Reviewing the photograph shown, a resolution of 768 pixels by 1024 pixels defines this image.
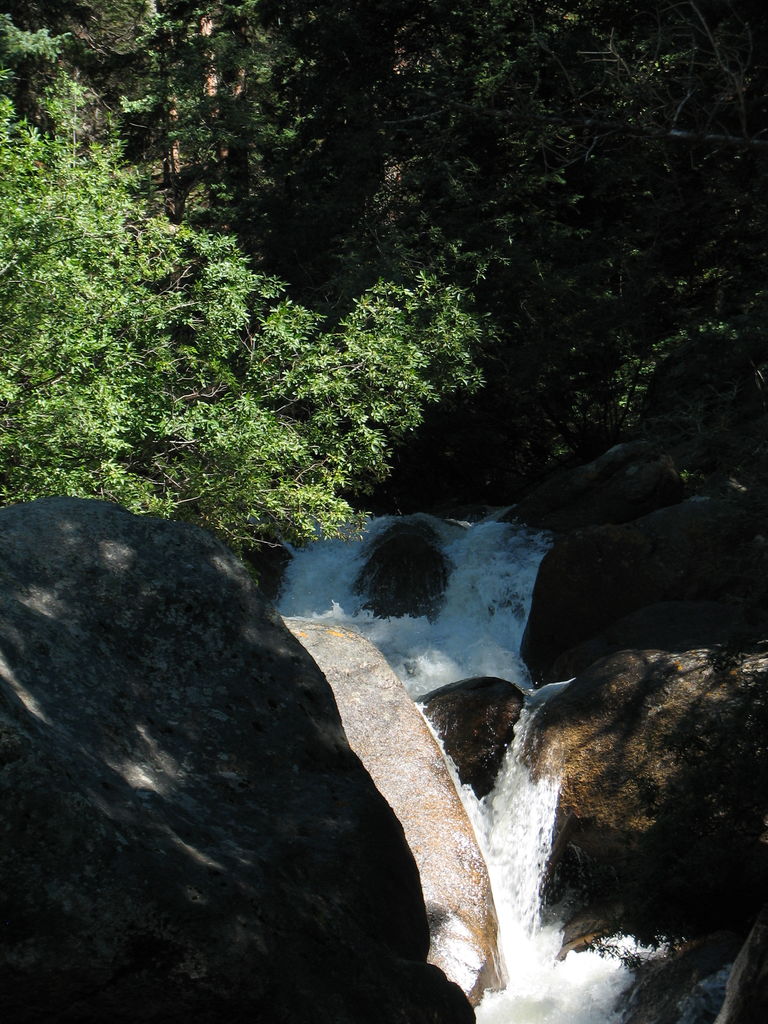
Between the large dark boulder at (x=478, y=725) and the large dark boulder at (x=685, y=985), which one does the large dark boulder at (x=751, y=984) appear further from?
the large dark boulder at (x=478, y=725)

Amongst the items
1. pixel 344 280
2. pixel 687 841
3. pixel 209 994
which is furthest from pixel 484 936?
A: pixel 344 280

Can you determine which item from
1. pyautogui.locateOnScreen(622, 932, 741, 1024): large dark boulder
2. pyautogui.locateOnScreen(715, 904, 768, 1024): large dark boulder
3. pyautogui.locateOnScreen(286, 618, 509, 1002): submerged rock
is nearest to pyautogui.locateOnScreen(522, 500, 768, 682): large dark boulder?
pyautogui.locateOnScreen(286, 618, 509, 1002): submerged rock

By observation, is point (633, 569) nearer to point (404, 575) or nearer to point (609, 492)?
point (609, 492)

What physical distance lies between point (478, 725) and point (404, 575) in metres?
5.32

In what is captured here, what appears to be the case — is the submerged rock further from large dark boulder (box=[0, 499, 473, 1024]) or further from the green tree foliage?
large dark boulder (box=[0, 499, 473, 1024])

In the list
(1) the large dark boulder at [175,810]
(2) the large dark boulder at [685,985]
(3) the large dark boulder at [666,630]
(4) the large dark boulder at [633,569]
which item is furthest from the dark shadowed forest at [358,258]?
(2) the large dark boulder at [685,985]

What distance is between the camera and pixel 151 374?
9.48m

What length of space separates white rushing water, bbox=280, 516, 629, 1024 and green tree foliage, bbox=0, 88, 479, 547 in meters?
2.81

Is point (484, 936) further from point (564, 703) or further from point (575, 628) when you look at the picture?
point (575, 628)

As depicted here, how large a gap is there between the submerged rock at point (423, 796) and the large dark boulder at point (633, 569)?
129 inches

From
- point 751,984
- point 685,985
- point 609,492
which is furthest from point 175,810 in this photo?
point 609,492

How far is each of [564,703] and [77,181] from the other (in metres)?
6.40

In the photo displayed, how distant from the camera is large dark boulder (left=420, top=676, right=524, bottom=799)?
334 inches

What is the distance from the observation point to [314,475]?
10977 mm
